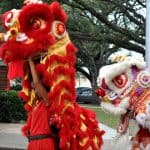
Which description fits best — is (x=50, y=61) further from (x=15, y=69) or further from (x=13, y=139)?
(x=13, y=139)

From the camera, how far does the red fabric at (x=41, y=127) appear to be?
4.82m

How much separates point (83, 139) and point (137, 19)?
52.4ft

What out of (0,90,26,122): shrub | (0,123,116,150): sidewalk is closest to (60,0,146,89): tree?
(0,90,26,122): shrub

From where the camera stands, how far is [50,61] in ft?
15.9

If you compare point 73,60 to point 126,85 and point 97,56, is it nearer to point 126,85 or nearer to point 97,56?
point 126,85

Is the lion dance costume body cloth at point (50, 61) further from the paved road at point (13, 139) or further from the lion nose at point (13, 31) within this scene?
the paved road at point (13, 139)

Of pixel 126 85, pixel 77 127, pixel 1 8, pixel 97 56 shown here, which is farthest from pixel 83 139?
pixel 97 56

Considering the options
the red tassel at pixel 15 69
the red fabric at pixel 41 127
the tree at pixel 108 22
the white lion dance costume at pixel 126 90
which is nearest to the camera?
the red fabric at pixel 41 127

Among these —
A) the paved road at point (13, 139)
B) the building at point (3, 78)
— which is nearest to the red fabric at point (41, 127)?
the paved road at point (13, 139)

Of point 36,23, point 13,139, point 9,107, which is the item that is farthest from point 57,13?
point 9,107

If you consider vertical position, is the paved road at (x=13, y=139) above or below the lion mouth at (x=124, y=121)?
below

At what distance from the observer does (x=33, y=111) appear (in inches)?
196

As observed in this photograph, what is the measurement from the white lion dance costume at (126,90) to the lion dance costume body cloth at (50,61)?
0.59 m

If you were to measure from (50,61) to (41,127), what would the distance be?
0.62 meters
